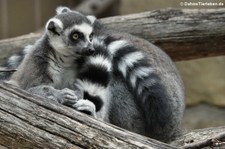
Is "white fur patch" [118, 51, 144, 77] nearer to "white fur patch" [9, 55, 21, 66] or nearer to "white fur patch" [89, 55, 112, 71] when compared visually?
"white fur patch" [89, 55, 112, 71]

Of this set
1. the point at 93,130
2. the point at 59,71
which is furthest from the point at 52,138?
the point at 59,71

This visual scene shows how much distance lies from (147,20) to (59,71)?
1269mm

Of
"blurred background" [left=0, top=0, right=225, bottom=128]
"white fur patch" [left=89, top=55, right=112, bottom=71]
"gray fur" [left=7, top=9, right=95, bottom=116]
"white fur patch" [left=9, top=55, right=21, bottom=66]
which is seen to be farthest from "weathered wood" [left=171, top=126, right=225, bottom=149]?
"blurred background" [left=0, top=0, right=225, bottom=128]

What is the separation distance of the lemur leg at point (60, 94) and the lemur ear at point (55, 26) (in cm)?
52

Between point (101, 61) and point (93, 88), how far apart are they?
0.58 ft

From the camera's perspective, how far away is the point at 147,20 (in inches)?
184

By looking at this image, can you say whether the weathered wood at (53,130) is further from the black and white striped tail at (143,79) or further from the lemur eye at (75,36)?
the lemur eye at (75,36)

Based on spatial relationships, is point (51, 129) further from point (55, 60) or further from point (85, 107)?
point (55, 60)

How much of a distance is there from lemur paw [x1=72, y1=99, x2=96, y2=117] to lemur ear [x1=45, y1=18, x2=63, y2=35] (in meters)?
0.76

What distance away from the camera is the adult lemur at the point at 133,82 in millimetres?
3627

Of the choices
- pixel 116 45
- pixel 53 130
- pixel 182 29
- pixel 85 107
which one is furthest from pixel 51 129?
pixel 182 29

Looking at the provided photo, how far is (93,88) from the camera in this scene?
3416mm

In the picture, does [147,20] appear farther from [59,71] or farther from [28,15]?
[28,15]

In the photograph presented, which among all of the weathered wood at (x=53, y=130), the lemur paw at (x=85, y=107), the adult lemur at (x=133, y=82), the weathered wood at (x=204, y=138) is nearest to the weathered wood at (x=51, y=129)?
the weathered wood at (x=53, y=130)
